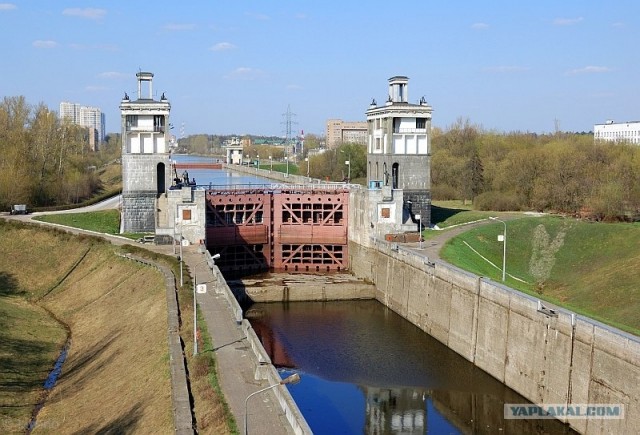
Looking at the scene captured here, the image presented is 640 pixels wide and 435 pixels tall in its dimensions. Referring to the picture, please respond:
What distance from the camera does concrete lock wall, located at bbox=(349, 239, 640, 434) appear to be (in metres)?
26.2

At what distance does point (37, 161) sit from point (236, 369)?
2326 inches

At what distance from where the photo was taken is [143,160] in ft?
182

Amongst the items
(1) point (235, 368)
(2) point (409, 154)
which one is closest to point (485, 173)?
(2) point (409, 154)

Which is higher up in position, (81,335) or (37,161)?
(37,161)

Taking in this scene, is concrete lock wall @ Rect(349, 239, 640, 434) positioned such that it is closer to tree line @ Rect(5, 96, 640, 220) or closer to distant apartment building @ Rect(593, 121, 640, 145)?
tree line @ Rect(5, 96, 640, 220)

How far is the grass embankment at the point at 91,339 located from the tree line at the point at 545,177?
124 feet

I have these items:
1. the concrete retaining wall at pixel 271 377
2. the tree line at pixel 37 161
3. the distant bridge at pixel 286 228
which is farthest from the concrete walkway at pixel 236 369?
the tree line at pixel 37 161

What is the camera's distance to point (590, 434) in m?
27.4

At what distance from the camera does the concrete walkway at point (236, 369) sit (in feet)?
70.7

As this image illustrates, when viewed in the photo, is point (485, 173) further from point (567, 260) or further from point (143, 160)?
point (143, 160)

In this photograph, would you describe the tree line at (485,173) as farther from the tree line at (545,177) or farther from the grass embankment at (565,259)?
the grass embankment at (565,259)

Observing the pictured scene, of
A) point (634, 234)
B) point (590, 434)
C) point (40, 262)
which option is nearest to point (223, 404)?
point (590, 434)

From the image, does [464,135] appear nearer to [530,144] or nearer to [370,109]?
[530,144]

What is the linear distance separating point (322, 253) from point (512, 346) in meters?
25.9
